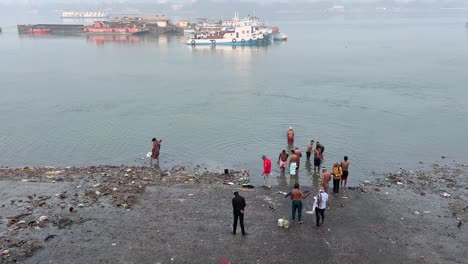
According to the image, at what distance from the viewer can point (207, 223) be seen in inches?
570

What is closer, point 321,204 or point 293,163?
point 321,204

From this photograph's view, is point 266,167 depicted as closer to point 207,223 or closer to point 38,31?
point 207,223

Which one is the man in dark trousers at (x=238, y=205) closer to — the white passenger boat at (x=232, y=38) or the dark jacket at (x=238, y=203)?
the dark jacket at (x=238, y=203)

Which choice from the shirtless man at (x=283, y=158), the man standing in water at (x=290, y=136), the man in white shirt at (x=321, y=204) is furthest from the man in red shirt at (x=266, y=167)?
the man standing in water at (x=290, y=136)

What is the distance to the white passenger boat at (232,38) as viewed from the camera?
93.2 m

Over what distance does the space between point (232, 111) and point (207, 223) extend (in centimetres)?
2159

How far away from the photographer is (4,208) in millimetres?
15891

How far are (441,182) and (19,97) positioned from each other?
39.0 m

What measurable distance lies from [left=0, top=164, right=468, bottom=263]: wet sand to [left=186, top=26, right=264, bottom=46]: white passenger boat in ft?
252

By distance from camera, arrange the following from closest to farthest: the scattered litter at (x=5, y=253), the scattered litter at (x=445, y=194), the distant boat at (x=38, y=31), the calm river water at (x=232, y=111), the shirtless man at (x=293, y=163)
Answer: the scattered litter at (x=5, y=253), the scattered litter at (x=445, y=194), the shirtless man at (x=293, y=163), the calm river water at (x=232, y=111), the distant boat at (x=38, y=31)

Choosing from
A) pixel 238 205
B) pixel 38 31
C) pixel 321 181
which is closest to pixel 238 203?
pixel 238 205

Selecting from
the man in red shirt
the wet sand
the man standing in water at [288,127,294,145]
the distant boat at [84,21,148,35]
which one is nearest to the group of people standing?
the man in red shirt

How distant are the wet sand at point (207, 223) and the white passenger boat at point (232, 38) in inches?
3025

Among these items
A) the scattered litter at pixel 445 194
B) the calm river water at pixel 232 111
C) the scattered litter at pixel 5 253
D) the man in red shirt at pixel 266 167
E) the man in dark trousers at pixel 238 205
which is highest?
the man in dark trousers at pixel 238 205
